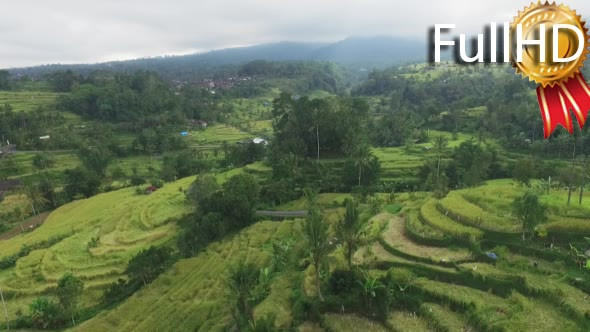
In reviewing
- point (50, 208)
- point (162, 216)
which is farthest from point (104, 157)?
point (162, 216)

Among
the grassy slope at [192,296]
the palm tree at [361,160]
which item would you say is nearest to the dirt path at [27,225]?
the grassy slope at [192,296]

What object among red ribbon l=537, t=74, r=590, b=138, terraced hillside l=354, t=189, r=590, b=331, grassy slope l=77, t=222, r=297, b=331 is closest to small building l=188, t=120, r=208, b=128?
grassy slope l=77, t=222, r=297, b=331

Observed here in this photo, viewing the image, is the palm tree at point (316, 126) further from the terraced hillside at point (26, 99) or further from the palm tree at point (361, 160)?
the terraced hillside at point (26, 99)

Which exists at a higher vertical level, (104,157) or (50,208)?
(104,157)

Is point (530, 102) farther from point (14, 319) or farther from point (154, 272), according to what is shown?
point (14, 319)

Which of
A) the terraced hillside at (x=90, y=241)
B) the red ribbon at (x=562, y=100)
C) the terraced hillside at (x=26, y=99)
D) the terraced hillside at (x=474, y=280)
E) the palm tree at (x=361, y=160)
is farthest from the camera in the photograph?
the terraced hillside at (x=26, y=99)

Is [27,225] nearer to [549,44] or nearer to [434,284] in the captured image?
[434,284]
